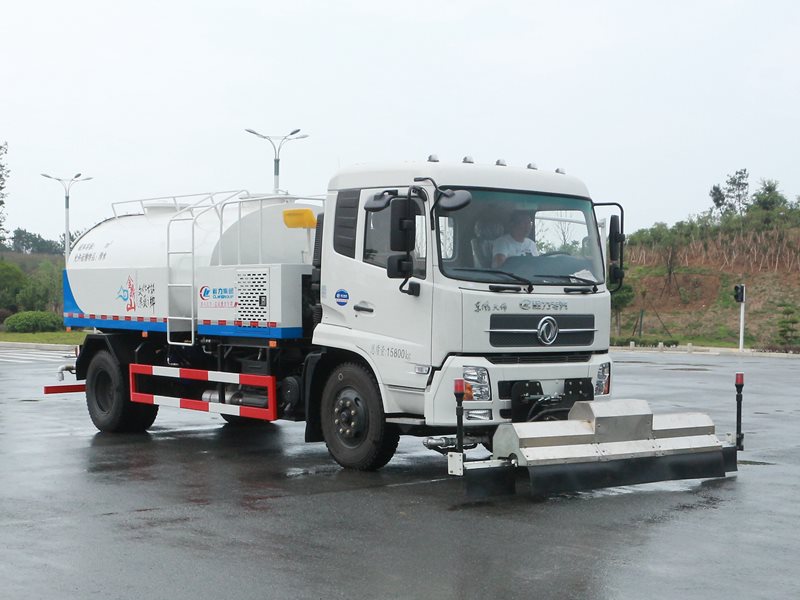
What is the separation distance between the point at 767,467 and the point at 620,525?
384 centimetres

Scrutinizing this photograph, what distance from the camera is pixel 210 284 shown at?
12594 millimetres

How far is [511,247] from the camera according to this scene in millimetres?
10281

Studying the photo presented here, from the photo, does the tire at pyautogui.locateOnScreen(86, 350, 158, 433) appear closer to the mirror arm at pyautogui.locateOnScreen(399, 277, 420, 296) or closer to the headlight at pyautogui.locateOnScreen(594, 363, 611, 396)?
the mirror arm at pyautogui.locateOnScreen(399, 277, 420, 296)

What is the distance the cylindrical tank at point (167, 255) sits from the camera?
495 inches

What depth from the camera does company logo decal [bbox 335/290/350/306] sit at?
35.2 feet

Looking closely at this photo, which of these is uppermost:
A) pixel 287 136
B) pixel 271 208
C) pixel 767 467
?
pixel 287 136

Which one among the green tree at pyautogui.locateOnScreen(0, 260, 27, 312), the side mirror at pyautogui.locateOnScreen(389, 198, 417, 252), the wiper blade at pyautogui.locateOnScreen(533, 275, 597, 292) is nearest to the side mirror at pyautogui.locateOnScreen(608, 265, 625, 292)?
the wiper blade at pyautogui.locateOnScreen(533, 275, 597, 292)

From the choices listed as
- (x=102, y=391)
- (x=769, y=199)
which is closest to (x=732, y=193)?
(x=769, y=199)

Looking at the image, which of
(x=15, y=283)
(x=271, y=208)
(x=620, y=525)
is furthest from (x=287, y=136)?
(x=15, y=283)

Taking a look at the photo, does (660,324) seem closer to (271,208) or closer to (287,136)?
(287,136)

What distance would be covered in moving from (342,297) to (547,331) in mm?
2112

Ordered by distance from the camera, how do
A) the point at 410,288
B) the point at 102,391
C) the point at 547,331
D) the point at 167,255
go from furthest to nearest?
the point at 102,391 < the point at 167,255 < the point at 547,331 < the point at 410,288

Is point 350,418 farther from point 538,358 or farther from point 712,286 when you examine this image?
point 712,286

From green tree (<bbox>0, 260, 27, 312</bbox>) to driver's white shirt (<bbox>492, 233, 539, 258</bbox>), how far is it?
6176 centimetres
